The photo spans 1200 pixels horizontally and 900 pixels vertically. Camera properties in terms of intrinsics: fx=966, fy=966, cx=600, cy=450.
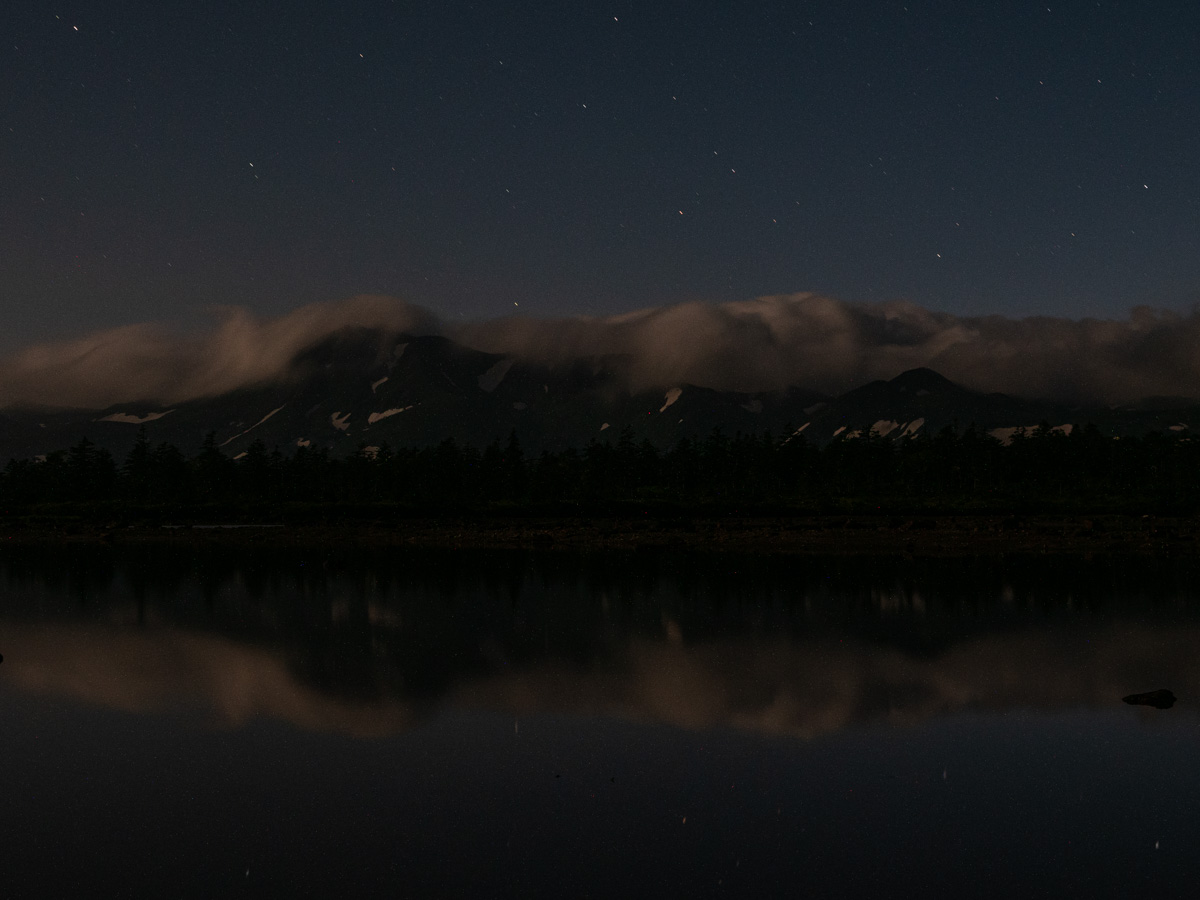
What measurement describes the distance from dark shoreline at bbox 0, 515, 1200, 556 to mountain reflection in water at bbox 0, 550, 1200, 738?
18.6m

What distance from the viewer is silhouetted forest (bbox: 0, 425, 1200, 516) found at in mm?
159750

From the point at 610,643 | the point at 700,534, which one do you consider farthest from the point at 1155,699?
the point at 700,534

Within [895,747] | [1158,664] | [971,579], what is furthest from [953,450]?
[895,747]

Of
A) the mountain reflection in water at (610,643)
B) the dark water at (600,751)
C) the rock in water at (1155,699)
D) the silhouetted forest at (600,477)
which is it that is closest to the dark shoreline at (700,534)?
the mountain reflection in water at (610,643)

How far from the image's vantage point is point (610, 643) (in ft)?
107

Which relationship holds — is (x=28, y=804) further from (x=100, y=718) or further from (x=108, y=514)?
(x=108, y=514)

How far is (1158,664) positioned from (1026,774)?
13.6m

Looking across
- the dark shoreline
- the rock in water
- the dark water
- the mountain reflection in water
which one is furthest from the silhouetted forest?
the rock in water

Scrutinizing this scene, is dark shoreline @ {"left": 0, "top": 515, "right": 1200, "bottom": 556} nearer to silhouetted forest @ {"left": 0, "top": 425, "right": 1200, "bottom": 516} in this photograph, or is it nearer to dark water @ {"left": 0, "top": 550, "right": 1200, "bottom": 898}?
silhouetted forest @ {"left": 0, "top": 425, "right": 1200, "bottom": 516}

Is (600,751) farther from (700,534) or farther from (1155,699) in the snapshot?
(700,534)

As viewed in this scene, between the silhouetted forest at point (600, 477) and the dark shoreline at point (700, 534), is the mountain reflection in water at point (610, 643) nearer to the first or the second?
the dark shoreline at point (700, 534)

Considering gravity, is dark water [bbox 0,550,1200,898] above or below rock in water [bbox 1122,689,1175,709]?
above

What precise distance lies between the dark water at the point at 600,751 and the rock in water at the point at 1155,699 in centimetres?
25

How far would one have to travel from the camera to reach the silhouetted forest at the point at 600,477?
15975 centimetres
